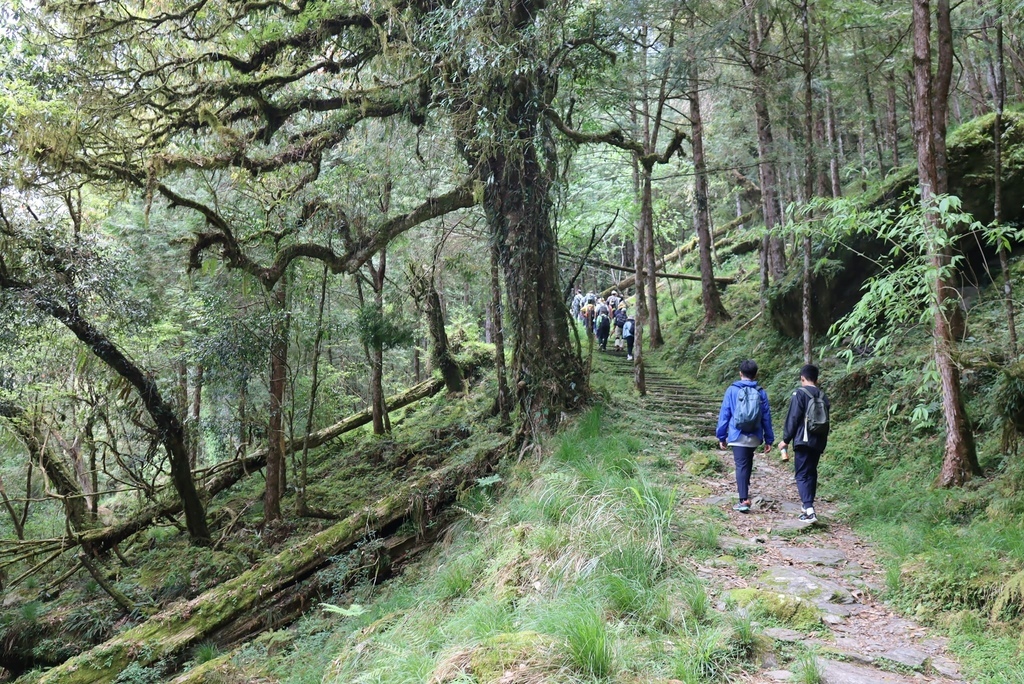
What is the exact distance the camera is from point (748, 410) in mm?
6621

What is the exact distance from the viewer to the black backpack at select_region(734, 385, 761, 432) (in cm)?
660

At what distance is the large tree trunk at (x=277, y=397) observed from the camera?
10922mm

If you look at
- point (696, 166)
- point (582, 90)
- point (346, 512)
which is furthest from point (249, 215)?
point (696, 166)

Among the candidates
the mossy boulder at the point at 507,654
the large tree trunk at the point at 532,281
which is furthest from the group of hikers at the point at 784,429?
the mossy boulder at the point at 507,654

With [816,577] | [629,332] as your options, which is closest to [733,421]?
[816,577]

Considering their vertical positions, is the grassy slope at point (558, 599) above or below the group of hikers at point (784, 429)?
below

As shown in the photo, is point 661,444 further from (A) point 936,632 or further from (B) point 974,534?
(A) point 936,632

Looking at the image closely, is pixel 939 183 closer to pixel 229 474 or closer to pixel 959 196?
pixel 959 196

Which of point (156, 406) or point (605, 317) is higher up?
point (605, 317)

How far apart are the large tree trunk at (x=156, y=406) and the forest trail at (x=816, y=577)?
8.50 m

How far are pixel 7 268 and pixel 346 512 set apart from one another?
6.61 m

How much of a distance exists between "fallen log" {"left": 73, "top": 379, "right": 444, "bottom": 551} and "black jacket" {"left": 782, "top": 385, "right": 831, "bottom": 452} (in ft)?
26.0

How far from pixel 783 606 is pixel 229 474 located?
42.5 feet

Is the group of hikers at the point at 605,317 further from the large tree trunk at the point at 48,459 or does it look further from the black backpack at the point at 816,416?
the large tree trunk at the point at 48,459
